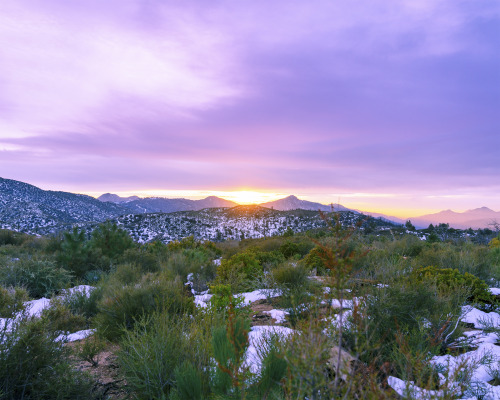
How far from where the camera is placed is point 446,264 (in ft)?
29.7

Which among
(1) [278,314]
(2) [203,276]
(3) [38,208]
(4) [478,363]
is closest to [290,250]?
(2) [203,276]

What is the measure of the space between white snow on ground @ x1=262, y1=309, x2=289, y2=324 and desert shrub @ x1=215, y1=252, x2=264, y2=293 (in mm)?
2287

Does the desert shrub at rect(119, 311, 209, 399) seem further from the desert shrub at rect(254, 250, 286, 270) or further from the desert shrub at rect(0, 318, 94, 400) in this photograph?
the desert shrub at rect(254, 250, 286, 270)

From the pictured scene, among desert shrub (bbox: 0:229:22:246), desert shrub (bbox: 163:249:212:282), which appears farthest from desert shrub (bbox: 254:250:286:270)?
desert shrub (bbox: 0:229:22:246)

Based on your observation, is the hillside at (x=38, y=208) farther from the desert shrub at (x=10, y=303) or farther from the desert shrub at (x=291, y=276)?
the desert shrub at (x=291, y=276)

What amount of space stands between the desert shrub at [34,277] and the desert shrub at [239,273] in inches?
177

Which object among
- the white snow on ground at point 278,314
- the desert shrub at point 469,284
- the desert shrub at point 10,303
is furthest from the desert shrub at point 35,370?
the desert shrub at point 469,284

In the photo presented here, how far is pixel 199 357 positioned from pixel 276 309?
10.5 feet

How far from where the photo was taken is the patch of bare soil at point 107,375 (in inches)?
139

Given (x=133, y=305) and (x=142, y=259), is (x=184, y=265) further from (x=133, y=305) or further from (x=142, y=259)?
(x=133, y=305)

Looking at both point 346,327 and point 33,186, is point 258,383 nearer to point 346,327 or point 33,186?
point 346,327

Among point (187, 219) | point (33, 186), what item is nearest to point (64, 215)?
point (33, 186)

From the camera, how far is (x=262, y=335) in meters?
3.82

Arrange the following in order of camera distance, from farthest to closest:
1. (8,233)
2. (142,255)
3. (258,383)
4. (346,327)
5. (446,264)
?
1. (8,233)
2. (142,255)
3. (446,264)
4. (346,327)
5. (258,383)
